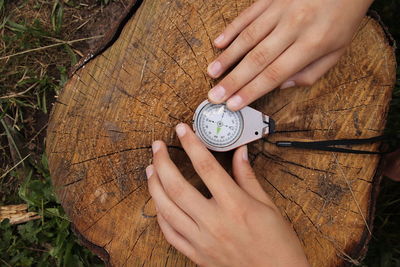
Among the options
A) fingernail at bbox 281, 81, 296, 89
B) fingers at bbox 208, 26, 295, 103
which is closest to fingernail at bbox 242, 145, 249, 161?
fingers at bbox 208, 26, 295, 103

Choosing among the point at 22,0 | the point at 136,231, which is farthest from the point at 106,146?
the point at 22,0

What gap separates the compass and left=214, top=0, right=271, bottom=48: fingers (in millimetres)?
300

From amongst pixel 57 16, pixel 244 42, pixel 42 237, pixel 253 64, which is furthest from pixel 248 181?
pixel 57 16

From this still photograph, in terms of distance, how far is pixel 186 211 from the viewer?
1.66m

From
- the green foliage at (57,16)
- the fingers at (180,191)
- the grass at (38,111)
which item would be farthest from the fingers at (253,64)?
the green foliage at (57,16)

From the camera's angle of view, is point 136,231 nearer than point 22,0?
Yes

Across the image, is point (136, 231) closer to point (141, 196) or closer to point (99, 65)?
point (141, 196)

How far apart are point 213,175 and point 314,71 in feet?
2.23

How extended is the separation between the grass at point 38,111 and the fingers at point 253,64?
5.20 feet

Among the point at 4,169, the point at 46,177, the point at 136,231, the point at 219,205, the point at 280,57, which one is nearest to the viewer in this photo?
the point at 219,205

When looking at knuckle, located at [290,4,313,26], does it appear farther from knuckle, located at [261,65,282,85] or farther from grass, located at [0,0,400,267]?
grass, located at [0,0,400,267]

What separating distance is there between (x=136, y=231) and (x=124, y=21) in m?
1.03

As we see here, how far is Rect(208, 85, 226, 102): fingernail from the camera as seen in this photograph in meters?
1.77

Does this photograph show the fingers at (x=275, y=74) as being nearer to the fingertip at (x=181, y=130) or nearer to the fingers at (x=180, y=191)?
the fingertip at (x=181, y=130)
